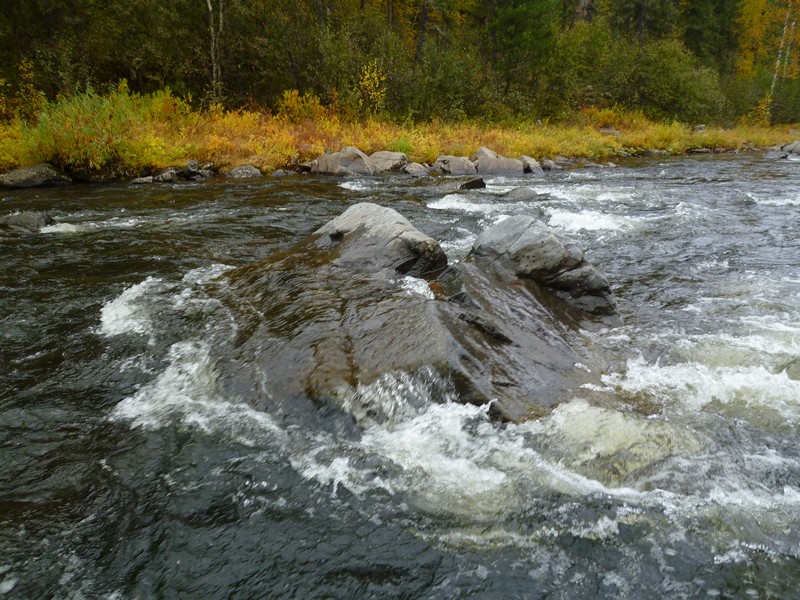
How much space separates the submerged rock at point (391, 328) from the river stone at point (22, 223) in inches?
193

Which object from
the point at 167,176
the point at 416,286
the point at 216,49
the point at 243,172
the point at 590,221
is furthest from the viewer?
the point at 216,49

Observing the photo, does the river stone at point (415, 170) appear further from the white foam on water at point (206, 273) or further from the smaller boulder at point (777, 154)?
the smaller boulder at point (777, 154)

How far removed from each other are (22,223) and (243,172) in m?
7.21

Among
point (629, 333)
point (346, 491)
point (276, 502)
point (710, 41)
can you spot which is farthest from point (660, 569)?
point (710, 41)

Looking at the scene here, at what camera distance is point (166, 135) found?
1648 cm

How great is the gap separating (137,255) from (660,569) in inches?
313

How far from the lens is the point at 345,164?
54.6ft

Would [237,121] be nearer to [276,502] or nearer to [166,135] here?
[166,135]

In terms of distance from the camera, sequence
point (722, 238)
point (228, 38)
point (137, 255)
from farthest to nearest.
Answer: point (228, 38)
point (722, 238)
point (137, 255)

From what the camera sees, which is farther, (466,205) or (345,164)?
(345,164)

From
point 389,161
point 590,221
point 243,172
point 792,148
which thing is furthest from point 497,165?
point 792,148

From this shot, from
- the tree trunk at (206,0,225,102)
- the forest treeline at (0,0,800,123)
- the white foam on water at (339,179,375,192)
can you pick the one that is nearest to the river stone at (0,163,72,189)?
the forest treeline at (0,0,800,123)

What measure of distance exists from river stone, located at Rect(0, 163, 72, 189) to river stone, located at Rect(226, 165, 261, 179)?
428 cm

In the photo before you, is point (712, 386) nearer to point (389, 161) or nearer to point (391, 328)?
point (391, 328)
